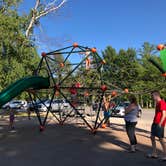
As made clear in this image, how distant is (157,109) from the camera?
340 inches

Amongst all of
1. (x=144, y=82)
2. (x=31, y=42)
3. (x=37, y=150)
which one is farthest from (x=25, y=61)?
(x=144, y=82)

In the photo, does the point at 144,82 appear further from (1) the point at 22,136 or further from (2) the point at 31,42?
(1) the point at 22,136

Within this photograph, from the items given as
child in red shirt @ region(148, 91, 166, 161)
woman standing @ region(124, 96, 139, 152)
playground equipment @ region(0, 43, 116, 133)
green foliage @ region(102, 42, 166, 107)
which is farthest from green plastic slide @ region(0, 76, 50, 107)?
green foliage @ region(102, 42, 166, 107)

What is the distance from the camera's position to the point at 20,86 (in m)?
12.6

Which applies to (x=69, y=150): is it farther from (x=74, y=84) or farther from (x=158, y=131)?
(x=74, y=84)

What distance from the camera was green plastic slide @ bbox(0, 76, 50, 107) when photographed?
11952 mm

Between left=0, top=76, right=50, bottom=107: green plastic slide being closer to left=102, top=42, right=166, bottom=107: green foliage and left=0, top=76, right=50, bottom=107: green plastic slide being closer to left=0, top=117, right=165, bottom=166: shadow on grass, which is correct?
left=0, top=117, right=165, bottom=166: shadow on grass

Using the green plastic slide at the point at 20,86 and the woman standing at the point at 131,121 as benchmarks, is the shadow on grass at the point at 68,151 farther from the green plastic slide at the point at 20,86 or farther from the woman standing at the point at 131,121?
the green plastic slide at the point at 20,86

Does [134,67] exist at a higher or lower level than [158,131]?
higher

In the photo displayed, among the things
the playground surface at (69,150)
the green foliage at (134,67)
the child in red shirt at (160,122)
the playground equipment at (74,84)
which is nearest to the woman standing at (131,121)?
the playground surface at (69,150)

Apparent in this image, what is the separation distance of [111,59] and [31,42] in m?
38.5

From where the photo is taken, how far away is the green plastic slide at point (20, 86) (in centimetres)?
1195

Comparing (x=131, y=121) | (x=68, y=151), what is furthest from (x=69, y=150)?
(x=131, y=121)

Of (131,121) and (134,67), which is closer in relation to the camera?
(131,121)
